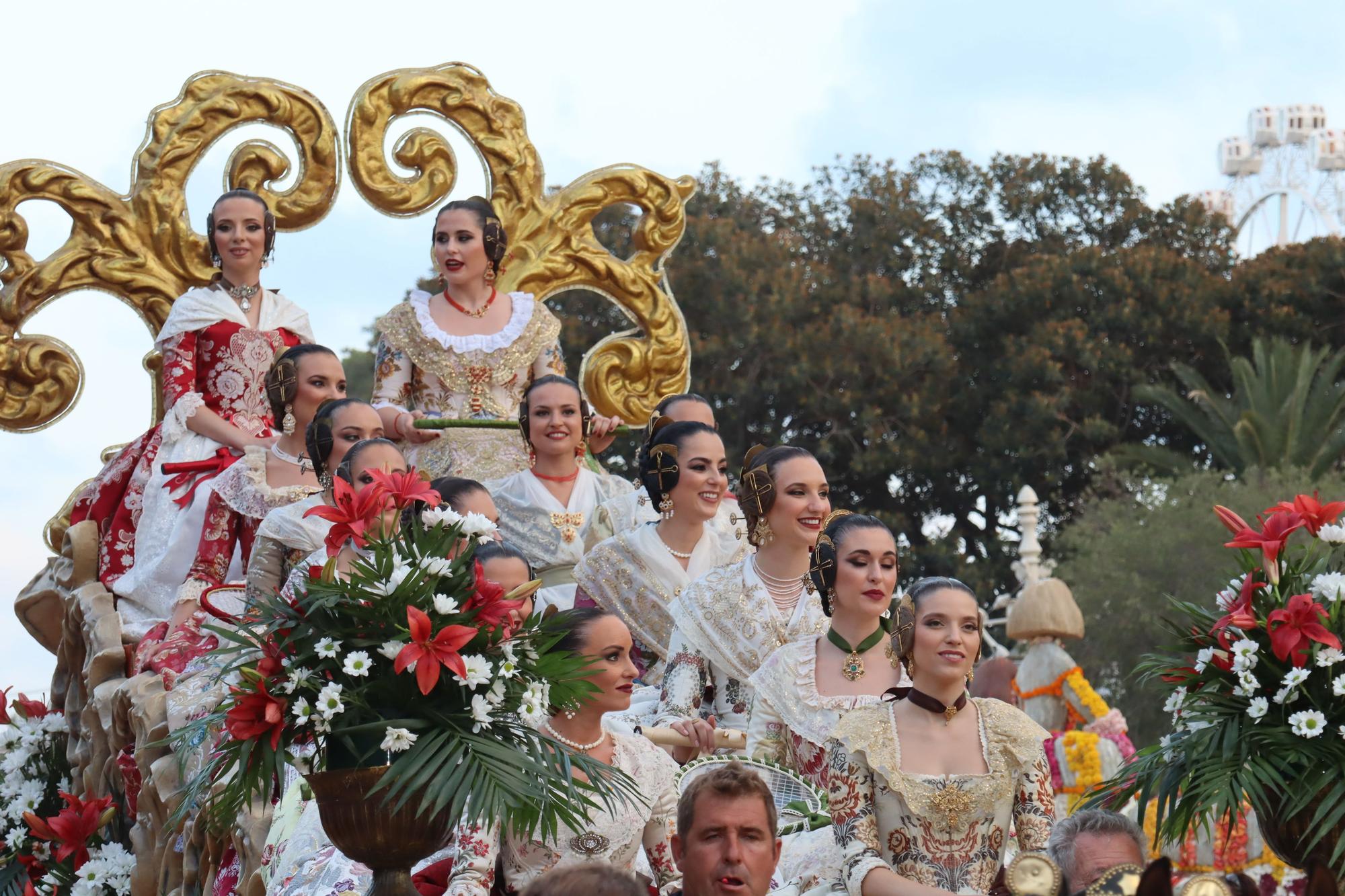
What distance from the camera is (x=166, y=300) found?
31.0 ft

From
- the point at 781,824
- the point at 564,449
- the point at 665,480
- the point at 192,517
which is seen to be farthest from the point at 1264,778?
the point at 192,517

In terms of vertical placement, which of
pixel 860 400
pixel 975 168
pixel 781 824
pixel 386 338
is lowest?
pixel 781 824

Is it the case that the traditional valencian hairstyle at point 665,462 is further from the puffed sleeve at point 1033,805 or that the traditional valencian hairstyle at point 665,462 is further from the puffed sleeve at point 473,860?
the puffed sleeve at point 473,860

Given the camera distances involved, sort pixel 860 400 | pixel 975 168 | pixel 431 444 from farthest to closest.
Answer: pixel 975 168 < pixel 860 400 < pixel 431 444

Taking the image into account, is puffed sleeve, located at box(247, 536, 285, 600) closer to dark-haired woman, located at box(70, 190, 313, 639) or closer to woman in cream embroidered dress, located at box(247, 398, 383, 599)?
woman in cream embroidered dress, located at box(247, 398, 383, 599)

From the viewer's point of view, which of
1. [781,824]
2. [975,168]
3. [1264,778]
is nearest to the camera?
[1264,778]

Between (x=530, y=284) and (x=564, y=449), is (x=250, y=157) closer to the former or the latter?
(x=530, y=284)

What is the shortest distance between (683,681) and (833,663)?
73cm

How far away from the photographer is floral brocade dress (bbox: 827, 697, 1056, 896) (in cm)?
527

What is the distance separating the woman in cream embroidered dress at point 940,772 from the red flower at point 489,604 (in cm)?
102

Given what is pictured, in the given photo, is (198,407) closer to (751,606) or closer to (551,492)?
(551,492)

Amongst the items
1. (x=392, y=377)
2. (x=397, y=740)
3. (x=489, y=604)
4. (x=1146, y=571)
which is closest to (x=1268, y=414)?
(x=1146, y=571)

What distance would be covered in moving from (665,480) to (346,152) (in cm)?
330

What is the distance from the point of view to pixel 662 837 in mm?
5391
